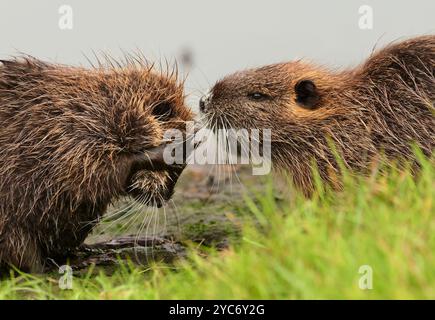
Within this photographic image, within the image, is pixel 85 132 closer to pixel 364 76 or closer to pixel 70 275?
pixel 70 275

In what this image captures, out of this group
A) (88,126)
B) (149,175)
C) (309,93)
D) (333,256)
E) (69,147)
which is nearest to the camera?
(333,256)

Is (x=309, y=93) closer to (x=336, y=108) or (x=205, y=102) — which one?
(x=336, y=108)

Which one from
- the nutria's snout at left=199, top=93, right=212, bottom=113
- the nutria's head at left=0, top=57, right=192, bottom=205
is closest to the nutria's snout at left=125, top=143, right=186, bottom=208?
the nutria's head at left=0, top=57, right=192, bottom=205

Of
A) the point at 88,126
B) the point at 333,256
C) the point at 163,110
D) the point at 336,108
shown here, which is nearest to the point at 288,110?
the point at 336,108

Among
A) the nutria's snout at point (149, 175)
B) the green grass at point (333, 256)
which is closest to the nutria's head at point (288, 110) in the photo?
the nutria's snout at point (149, 175)

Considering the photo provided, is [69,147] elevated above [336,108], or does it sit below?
below
